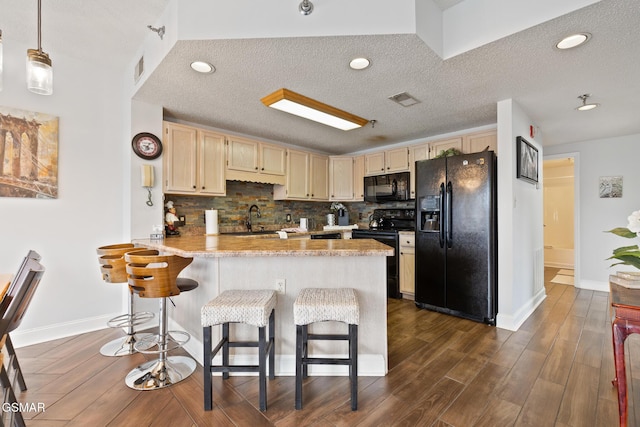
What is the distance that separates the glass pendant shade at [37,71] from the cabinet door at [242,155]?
228cm

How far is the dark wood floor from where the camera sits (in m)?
1.64

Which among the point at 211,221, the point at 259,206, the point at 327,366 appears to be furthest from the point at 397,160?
the point at 327,366

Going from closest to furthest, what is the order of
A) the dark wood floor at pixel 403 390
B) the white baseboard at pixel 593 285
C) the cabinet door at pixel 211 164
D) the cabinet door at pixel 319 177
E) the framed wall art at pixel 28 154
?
the dark wood floor at pixel 403 390
the framed wall art at pixel 28 154
the cabinet door at pixel 211 164
the white baseboard at pixel 593 285
the cabinet door at pixel 319 177

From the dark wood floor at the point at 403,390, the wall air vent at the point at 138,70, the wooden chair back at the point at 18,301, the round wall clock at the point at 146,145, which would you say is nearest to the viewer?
the wooden chair back at the point at 18,301

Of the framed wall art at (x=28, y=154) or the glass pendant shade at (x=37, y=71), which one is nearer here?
the glass pendant shade at (x=37, y=71)

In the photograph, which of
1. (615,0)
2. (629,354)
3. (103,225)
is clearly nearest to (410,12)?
(615,0)

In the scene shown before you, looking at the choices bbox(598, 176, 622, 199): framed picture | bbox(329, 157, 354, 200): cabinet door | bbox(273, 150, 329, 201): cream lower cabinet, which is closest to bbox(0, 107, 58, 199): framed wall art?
bbox(273, 150, 329, 201): cream lower cabinet

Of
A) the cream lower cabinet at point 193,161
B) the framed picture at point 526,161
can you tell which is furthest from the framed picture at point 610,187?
the cream lower cabinet at point 193,161

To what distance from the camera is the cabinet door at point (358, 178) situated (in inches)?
198

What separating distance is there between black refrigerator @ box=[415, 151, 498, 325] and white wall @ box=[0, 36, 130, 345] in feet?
11.4

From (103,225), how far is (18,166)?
0.82 metres

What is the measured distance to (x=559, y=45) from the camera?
2.01m

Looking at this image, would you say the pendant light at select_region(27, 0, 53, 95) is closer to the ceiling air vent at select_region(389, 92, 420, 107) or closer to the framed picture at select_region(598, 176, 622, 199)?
the ceiling air vent at select_region(389, 92, 420, 107)

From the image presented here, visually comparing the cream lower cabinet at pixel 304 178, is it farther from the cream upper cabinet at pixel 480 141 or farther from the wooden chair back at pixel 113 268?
the wooden chair back at pixel 113 268
